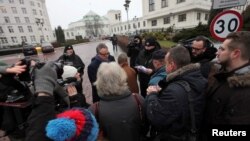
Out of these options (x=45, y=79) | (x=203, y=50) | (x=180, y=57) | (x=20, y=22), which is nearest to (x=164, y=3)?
(x=203, y=50)

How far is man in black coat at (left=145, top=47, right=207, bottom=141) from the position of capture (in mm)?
1591

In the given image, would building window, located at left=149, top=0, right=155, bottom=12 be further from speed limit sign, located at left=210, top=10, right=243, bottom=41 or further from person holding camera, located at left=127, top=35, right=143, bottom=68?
speed limit sign, located at left=210, top=10, right=243, bottom=41

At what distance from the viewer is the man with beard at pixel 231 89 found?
1529mm

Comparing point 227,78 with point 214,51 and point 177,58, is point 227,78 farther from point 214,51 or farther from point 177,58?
point 214,51

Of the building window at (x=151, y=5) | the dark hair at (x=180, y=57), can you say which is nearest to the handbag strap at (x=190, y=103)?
the dark hair at (x=180, y=57)

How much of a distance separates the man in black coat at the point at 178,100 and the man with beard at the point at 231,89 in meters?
0.15

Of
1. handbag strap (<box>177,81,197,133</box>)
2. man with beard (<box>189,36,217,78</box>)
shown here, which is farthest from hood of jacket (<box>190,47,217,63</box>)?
handbag strap (<box>177,81,197,133</box>)

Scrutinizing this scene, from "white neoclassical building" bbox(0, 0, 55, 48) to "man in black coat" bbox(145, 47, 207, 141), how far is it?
5617 cm

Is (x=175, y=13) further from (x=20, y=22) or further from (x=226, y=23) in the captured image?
(x=20, y=22)

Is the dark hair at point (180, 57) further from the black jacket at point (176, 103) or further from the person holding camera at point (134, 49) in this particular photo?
the person holding camera at point (134, 49)

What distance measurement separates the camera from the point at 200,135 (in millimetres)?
1929

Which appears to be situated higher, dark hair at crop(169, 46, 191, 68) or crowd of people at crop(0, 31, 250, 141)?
dark hair at crop(169, 46, 191, 68)

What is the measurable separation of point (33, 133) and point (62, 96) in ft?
1.77

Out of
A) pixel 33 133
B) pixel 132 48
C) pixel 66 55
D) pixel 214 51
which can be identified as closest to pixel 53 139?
pixel 33 133
